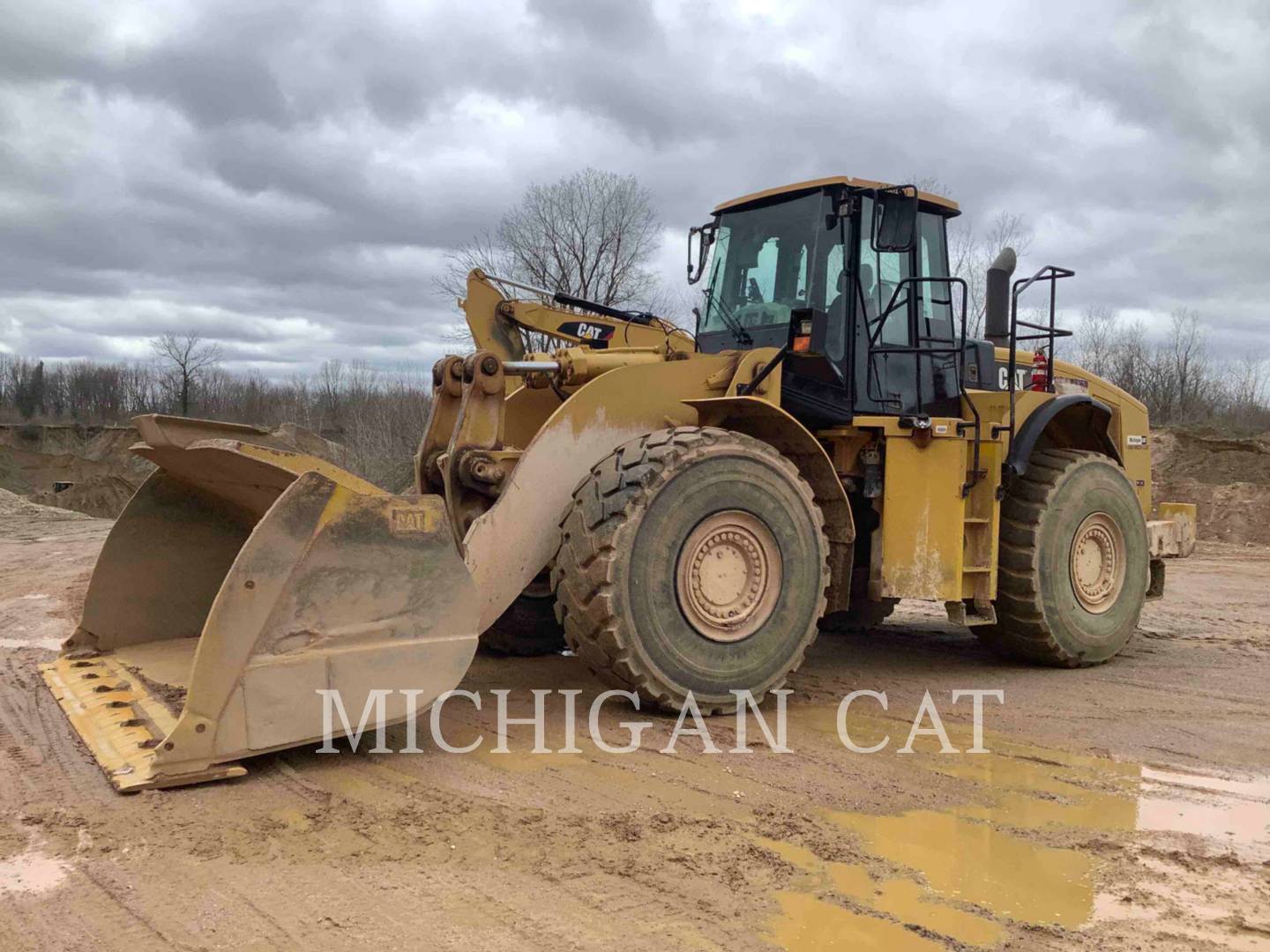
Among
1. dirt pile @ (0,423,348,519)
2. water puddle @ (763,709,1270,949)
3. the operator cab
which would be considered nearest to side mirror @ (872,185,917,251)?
the operator cab

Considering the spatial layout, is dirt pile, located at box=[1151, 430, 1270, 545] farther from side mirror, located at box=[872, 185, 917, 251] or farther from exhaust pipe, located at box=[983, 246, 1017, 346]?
side mirror, located at box=[872, 185, 917, 251]

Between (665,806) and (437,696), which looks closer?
(665,806)

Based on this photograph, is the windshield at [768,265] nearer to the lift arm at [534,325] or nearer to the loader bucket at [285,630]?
the lift arm at [534,325]

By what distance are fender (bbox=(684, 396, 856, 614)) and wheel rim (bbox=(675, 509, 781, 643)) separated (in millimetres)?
627

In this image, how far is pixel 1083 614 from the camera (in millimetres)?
6738

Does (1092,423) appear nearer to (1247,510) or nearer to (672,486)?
(672,486)

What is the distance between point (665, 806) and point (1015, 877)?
122 centimetres

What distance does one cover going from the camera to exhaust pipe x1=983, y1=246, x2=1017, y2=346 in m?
7.29

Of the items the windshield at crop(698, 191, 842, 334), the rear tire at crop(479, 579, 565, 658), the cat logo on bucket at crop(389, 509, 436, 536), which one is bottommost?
the rear tire at crop(479, 579, 565, 658)

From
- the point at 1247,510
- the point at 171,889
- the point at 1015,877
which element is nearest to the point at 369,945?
the point at 171,889

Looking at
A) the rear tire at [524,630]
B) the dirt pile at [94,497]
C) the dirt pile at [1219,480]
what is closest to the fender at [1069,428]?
the rear tire at [524,630]

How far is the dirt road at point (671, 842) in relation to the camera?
2.93 meters

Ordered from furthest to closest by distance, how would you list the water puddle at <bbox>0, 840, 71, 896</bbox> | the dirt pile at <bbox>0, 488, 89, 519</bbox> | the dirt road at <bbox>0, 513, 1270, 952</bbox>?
1. the dirt pile at <bbox>0, 488, 89, 519</bbox>
2. the water puddle at <bbox>0, 840, 71, 896</bbox>
3. the dirt road at <bbox>0, 513, 1270, 952</bbox>

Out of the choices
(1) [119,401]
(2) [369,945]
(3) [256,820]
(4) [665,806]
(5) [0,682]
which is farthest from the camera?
(1) [119,401]
